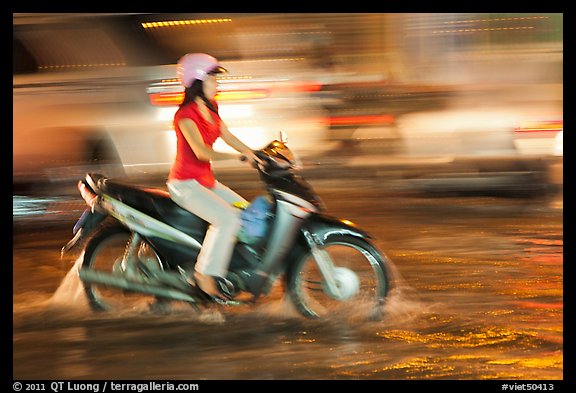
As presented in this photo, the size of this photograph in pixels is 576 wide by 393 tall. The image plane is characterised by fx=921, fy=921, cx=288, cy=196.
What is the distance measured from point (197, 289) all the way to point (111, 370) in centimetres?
84

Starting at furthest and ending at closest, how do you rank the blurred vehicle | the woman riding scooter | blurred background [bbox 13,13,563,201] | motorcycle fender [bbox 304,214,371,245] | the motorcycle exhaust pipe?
blurred background [bbox 13,13,563,201], the blurred vehicle, the motorcycle exhaust pipe, motorcycle fender [bbox 304,214,371,245], the woman riding scooter

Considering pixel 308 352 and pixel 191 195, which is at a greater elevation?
pixel 191 195

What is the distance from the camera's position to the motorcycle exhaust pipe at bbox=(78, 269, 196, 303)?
5.96 m

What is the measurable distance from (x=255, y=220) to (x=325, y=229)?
17.6 inches

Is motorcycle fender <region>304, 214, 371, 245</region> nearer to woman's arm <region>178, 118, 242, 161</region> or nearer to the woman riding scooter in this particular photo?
the woman riding scooter

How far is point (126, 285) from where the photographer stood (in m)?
6.04

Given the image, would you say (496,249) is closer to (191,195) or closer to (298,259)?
(298,259)

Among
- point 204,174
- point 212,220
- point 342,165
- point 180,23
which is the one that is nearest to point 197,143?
point 204,174

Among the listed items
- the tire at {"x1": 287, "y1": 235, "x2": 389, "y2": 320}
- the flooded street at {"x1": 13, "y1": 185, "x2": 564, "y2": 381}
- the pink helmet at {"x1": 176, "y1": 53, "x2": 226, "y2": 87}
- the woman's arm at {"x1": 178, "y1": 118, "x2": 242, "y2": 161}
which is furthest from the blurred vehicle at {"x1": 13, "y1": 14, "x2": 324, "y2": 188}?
the tire at {"x1": 287, "y1": 235, "x2": 389, "y2": 320}

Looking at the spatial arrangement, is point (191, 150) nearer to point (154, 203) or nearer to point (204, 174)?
point (204, 174)

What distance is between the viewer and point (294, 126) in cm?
893

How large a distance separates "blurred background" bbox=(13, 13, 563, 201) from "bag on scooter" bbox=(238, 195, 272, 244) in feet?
5.82

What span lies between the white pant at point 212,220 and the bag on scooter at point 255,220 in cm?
6
